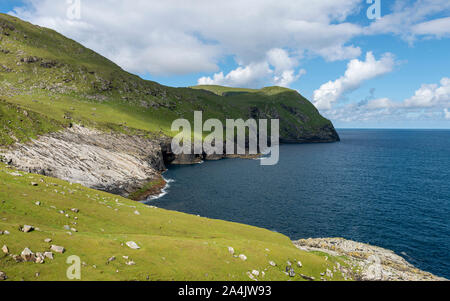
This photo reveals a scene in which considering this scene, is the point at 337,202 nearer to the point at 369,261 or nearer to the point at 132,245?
the point at 369,261

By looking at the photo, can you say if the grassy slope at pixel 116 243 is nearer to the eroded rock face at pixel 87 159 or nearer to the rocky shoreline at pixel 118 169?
the rocky shoreline at pixel 118 169

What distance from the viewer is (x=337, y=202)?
257ft

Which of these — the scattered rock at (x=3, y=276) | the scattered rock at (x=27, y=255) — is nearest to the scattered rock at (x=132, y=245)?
the scattered rock at (x=27, y=255)

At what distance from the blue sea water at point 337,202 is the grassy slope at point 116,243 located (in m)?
26.8

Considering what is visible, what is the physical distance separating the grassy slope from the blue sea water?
2680 centimetres

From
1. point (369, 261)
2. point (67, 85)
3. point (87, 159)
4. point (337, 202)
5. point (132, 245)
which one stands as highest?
point (67, 85)

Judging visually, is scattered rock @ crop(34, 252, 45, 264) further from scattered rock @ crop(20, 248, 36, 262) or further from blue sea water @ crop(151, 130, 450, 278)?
blue sea water @ crop(151, 130, 450, 278)

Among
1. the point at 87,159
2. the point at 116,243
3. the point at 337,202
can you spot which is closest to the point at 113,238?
the point at 116,243

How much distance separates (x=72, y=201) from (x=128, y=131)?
3781 inches

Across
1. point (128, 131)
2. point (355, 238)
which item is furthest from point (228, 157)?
point (355, 238)

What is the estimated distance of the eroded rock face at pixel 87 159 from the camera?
5734 cm

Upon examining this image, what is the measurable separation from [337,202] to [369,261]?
40.7 meters
